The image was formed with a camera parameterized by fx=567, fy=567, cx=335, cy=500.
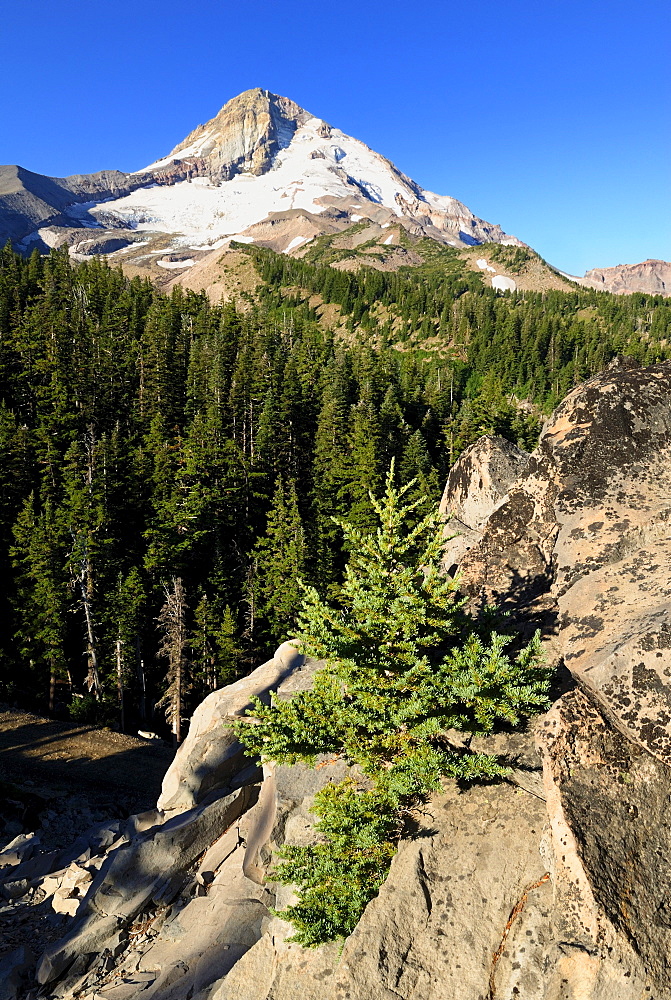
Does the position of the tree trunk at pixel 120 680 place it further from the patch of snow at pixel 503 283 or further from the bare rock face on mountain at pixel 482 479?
the patch of snow at pixel 503 283

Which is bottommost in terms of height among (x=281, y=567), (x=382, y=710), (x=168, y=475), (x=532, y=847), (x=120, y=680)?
(x=120, y=680)

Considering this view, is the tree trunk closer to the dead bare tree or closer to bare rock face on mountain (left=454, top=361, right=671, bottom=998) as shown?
the dead bare tree

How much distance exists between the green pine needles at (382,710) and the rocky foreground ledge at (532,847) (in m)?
0.65

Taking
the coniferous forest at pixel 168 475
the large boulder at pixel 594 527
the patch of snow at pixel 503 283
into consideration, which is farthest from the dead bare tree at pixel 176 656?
the patch of snow at pixel 503 283

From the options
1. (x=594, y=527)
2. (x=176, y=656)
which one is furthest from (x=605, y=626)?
(x=176, y=656)

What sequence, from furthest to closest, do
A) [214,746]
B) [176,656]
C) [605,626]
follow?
[176,656] → [214,746] → [605,626]

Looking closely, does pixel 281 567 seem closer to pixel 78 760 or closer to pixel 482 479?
pixel 78 760

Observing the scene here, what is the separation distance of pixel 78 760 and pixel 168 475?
2509 cm

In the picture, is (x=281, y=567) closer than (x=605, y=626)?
No

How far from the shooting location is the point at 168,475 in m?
50.7

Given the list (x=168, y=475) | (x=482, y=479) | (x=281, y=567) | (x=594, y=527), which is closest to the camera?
(x=594, y=527)

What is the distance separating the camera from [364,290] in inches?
6078

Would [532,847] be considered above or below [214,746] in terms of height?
above

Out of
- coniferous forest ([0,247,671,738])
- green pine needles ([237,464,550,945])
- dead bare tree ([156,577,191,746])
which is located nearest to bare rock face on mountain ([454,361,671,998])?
green pine needles ([237,464,550,945])
